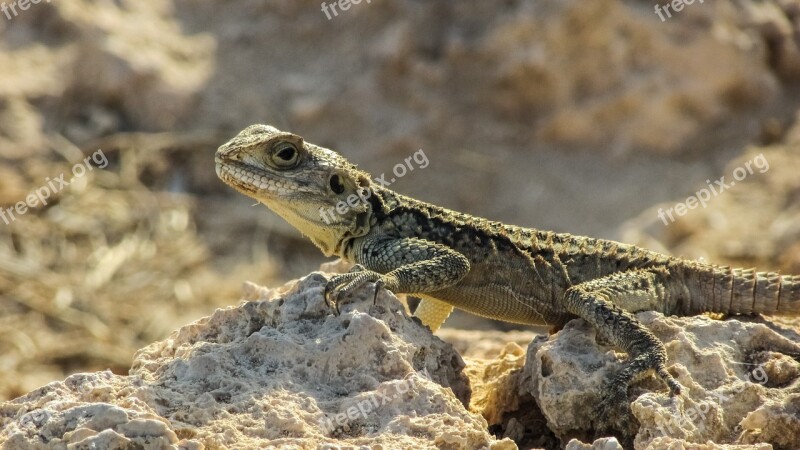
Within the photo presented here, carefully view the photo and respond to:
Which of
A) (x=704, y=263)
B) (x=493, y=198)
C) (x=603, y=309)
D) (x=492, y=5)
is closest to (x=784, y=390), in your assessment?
(x=603, y=309)

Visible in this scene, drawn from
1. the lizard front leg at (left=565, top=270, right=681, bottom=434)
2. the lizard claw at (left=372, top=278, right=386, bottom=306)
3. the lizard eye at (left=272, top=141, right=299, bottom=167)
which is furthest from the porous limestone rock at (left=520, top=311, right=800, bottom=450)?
the lizard eye at (left=272, top=141, right=299, bottom=167)

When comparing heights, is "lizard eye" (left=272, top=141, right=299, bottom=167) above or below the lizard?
above

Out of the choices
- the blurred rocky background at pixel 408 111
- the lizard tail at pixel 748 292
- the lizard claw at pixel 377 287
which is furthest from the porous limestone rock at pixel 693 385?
the blurred rocky background at pixel 408 111

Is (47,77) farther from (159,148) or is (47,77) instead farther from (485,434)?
(485,434)

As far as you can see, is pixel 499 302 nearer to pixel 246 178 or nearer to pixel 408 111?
pixel 246 178

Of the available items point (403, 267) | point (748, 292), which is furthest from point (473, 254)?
point (748, 292)

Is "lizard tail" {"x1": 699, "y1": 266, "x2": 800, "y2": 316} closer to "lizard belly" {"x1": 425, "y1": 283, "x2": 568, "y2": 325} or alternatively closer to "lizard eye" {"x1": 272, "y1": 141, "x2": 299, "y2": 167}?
"lizard belly" {"x1": 425, "y1": 283, "x2": 568, "y2": 325}
